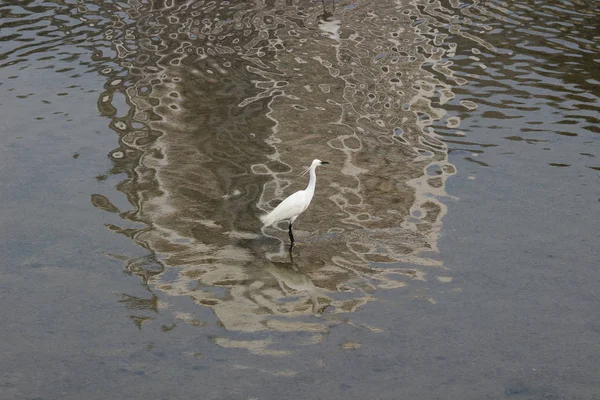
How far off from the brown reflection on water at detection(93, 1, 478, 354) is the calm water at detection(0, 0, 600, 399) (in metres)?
0.05

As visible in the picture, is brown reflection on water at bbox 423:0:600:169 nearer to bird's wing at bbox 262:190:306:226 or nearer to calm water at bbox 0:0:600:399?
calm water at bbox 0:0:600:399

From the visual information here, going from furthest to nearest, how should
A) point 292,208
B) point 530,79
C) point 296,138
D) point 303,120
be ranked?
point 530,79 → point 303,120 → point 296,138 → point 292,208

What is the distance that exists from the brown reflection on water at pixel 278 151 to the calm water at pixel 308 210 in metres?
0.05

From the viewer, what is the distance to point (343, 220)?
1359 cm

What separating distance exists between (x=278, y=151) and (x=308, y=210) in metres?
2.28

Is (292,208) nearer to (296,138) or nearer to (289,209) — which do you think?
(289,209)

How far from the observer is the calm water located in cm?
1046

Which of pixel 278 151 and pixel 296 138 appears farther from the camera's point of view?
pixel 296 138

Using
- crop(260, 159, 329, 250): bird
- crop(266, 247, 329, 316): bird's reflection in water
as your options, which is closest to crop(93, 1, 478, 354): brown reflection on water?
crop(266, 247, 329, 316): bird's reflection in water

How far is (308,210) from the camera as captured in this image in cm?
1402

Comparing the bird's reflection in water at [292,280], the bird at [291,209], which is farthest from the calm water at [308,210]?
the bird at [291,209]

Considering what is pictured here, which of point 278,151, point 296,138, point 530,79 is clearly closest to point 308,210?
point 278,151

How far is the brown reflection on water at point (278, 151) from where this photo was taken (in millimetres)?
12117

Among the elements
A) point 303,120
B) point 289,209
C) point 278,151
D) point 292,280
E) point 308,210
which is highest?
point 289,209
